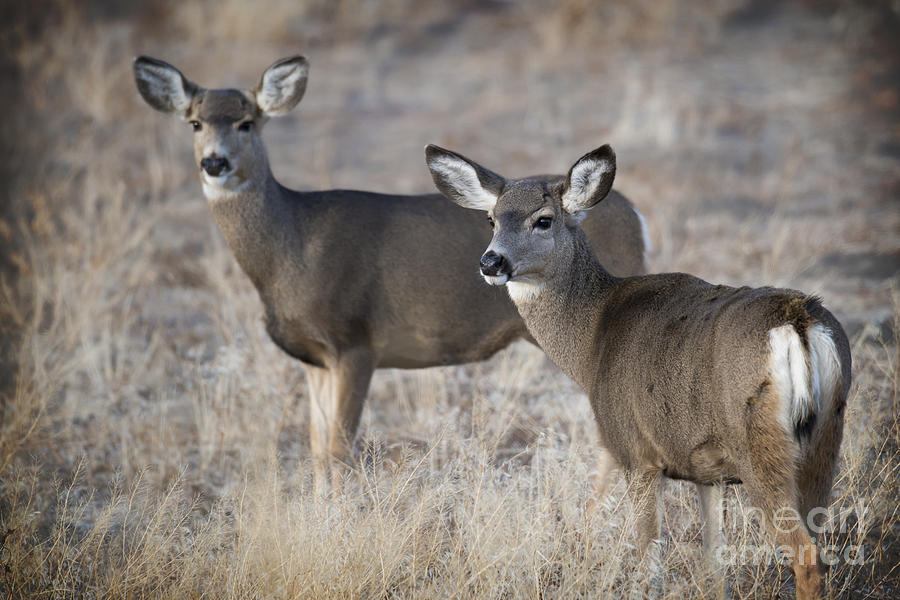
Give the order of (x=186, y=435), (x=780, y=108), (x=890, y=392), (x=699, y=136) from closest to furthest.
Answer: (x=890, y=392) → (x=186, y=435) → (x=699, y=136) → (x=780, y=108)

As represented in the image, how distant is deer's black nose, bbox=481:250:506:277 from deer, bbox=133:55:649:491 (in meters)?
1.80

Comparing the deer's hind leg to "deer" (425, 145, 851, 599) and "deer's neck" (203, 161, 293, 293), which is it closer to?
"deer" (425, 145, 851, 599)

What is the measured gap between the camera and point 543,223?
520cm

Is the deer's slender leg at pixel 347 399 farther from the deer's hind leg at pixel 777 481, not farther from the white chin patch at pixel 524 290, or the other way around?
the deer's hind leg at pixel 777 481

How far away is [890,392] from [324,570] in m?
3.93

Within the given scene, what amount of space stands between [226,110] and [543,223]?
2697 millimetres

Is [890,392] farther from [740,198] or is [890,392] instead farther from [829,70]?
[829,70]

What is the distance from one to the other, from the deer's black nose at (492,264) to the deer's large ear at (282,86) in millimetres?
2790

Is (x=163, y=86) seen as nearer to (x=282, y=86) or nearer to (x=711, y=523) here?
(x=282, y=86)

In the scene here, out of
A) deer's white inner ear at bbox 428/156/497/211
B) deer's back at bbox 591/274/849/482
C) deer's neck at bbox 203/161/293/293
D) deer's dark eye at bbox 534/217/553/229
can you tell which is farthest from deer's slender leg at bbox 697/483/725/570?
deer's neck at bbox 203/161/293/293

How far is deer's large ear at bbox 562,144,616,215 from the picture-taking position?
5035 millimetres

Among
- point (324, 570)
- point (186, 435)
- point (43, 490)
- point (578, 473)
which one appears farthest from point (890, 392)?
point (43, 490)

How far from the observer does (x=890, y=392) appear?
6496 millimetres

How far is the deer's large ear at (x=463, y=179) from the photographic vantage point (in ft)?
17.7
